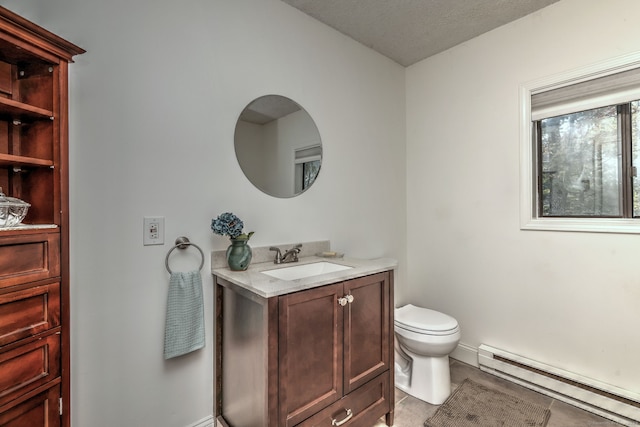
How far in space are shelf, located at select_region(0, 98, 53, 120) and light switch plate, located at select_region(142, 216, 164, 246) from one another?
0.55 metres

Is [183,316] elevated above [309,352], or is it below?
above

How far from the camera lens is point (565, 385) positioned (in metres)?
1.89

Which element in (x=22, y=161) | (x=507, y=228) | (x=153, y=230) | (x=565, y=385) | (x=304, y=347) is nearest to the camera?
(x=22, y=161)

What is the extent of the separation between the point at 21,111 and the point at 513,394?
2.84 m

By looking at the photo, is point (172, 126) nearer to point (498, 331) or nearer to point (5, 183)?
point (5, 183)

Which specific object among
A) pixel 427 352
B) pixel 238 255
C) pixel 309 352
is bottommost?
pixel 427 352

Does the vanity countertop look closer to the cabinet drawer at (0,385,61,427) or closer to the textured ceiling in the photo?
the cabinet drawer at (0,385,61,427)

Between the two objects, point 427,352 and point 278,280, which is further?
point 427,352

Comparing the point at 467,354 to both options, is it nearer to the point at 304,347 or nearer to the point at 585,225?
the point at 585,225

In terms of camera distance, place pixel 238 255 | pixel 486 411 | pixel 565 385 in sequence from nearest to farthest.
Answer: pixel 238 255, pixel 486 411, pixel 565 385

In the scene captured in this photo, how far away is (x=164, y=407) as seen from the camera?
1.45 m

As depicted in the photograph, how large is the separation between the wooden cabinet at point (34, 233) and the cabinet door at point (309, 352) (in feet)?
2.42

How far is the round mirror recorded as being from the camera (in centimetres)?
175

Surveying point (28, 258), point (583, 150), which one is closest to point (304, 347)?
point (28, 258)
